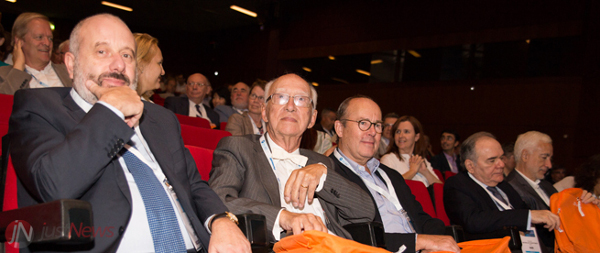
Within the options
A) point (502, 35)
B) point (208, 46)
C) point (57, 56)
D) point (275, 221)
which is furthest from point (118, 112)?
point (208, 46)

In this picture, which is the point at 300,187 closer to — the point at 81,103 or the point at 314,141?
the point at 81,103

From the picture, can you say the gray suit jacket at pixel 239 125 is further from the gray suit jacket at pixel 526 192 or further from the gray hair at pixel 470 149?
the gray suit jacket at pixel 526 192

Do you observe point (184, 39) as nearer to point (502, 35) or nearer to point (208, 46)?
point (208, 46)

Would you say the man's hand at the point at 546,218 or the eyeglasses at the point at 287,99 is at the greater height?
the eyeglasses at the point at 287,99

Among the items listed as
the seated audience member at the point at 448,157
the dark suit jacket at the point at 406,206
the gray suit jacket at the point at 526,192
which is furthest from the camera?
the seated audience member at the point at 448,157

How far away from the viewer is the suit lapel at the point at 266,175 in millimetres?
1690

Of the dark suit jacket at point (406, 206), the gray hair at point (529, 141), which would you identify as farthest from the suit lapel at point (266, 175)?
the gray hair at point (529, 141)

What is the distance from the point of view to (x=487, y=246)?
1.96 meters

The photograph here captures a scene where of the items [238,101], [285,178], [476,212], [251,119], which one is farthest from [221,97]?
[285,178]

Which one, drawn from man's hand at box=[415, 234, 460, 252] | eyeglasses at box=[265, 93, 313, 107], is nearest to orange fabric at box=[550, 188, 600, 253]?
man's hand at box=[415, 234, 460, 252]

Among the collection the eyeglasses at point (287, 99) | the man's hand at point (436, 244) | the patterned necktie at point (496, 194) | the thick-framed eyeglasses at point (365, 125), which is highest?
the eyeglasses at point (287, 99)

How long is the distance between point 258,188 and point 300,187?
0.19 meters

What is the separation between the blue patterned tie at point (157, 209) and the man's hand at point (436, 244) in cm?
120

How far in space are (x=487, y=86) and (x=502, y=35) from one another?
890mm
